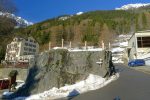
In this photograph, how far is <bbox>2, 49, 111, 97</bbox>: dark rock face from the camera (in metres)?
21.7

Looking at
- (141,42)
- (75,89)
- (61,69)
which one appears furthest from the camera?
(141,42)

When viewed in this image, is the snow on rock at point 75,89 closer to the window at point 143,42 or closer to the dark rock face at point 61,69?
the dark rock face at point 61,69

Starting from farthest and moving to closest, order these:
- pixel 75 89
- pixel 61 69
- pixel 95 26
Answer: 1. pixel 95 26
2. pixel 61 69
3. pixel 75 89

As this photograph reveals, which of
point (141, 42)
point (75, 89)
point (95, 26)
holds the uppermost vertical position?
point (95, 26)

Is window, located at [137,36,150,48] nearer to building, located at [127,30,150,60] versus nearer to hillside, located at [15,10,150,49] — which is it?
building, located at [127,30,150,60]

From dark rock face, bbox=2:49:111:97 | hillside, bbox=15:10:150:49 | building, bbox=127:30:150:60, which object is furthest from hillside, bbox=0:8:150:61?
dark rock face, bbox=2:49:111:97

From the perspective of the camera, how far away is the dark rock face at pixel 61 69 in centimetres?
2166

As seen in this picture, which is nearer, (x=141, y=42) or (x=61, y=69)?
(x=61, y=69)

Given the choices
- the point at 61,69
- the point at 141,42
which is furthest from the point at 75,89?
the point at 141,42

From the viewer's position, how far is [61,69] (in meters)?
22.5

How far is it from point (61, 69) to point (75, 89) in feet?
12.3

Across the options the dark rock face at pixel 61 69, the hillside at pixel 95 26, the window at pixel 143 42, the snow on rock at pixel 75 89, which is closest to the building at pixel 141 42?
the window at pixel 143 42

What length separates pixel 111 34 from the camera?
178625 millimetres

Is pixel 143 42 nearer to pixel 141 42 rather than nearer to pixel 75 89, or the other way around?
pixel 141 42
